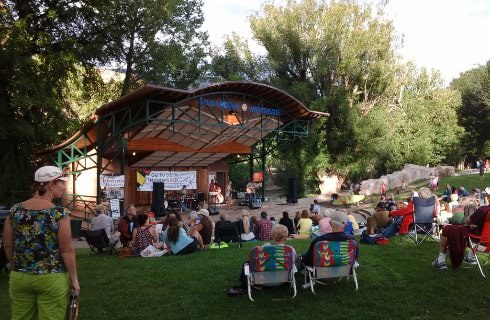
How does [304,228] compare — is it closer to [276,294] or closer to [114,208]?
[276,294]

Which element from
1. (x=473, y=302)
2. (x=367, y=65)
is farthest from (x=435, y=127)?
(x=473, y=302)

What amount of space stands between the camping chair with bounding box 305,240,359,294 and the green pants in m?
3.28

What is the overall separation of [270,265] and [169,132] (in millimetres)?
15392

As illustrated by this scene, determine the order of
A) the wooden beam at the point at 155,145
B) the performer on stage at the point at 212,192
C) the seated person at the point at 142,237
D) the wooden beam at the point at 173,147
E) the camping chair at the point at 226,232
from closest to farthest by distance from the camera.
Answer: the seated person at the point at 142,237 < the camping chair at the point at 226,232 < the wooden beam at the point at 155,145 < the wooden beam at the point at 173,147 < the performer on stage at the point at 212,192

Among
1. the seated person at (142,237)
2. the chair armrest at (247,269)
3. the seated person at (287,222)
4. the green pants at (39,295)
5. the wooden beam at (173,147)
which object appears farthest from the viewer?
the wooden beam at (173,147)

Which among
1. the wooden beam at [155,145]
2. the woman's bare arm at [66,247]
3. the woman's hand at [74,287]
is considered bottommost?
the woman's hand at [74,287]

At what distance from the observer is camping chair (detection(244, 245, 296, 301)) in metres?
5.43

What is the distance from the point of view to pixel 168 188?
21.6 metres

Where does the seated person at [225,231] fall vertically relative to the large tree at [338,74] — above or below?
below

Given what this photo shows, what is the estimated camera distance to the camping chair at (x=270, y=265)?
17.8ft

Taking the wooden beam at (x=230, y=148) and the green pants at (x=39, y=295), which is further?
the wooden beam at (x=230, y=148)

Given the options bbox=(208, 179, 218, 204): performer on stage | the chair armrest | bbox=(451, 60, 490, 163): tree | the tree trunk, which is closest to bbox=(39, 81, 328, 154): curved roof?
bbox=(208, 179, 218, 204): performer on stage

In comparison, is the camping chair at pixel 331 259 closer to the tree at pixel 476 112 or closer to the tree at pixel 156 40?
the tree at pixel 156 40

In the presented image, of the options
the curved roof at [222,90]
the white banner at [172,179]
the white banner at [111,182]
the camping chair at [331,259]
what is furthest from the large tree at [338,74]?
the camping chair at [331,259]
